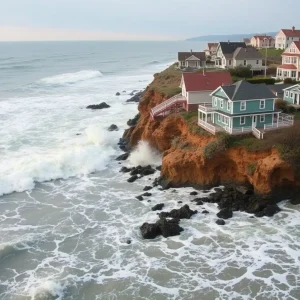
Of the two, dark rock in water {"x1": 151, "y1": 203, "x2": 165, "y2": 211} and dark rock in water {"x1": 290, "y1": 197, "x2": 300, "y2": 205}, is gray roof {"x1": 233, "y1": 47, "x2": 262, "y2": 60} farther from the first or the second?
dark rock in water {"x1": 151, "y1": 203, "x2": 165, "y2": 211}

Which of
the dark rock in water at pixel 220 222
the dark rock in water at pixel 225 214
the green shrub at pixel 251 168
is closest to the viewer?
the dark rock in water at pixel 220 222

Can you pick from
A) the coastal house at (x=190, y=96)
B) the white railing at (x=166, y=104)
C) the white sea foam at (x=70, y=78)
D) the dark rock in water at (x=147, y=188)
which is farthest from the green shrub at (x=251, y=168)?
the white sea foam at (x=70, y=78)

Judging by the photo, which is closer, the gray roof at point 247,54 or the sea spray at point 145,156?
the sea spray at point 145,156

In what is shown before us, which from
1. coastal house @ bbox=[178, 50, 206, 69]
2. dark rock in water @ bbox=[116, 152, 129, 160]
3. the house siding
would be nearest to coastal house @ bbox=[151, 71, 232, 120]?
dark rock in water @ bbox=[116, 152, 129, 160]

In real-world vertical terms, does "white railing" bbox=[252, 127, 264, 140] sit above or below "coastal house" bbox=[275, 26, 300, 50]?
below

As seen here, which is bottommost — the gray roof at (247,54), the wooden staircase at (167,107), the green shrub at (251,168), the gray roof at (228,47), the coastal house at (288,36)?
the green shrub at (251,168)

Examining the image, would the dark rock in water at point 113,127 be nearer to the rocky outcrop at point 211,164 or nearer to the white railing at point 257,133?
the rocky outcrop at point 211,164

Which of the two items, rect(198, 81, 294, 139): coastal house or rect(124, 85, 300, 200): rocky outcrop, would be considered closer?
rect(124, 85, 300, 200): rocky outcrop
